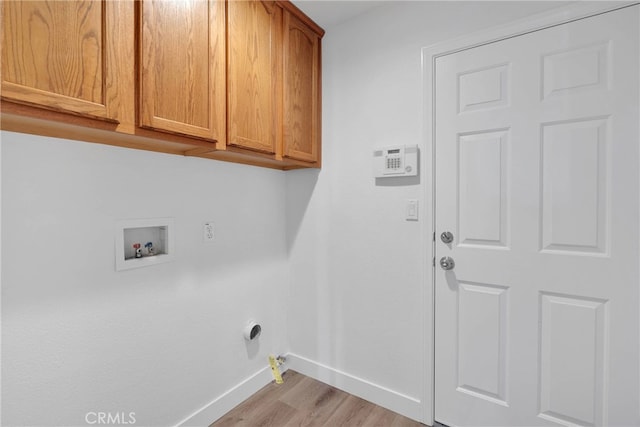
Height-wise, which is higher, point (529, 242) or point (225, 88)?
point (225, 88)

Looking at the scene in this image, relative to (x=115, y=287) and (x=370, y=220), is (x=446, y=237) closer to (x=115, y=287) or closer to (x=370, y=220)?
(x=370, y=220)

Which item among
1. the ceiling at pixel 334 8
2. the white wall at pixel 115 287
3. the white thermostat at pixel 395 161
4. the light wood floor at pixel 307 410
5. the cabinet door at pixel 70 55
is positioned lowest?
the light wood floor at pixel 307 410

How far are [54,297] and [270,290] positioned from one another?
1188 millimetres

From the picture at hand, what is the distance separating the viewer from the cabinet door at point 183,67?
109 cm

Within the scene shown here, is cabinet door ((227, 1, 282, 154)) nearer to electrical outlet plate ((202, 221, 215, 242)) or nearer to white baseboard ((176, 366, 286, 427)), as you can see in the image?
electrical outlet plate ((202, 221, 215, 242))

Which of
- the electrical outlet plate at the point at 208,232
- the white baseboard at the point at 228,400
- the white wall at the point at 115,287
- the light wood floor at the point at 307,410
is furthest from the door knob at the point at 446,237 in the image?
the white baseboard at the point at 228,400

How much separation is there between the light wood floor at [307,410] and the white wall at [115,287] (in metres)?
0.17

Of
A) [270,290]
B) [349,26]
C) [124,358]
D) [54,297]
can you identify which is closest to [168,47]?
[54,297]

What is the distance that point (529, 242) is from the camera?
138cm

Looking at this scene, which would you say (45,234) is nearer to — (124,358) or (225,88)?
(124,358)

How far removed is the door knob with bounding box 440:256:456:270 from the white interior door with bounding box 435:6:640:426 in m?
0.03

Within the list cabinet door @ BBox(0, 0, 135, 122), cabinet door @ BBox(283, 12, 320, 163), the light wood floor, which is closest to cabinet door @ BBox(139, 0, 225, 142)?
cabinet door @ BBox(0, 0, 135, 122)

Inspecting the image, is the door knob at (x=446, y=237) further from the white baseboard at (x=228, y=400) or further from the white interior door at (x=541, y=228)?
the white baseboard at (x=228, y=400)

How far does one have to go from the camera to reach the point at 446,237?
158cm
